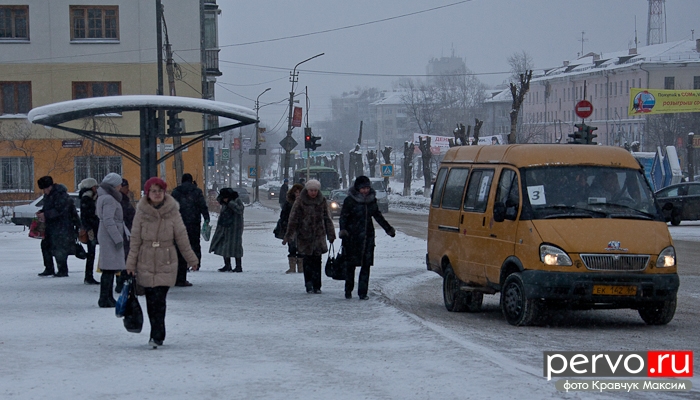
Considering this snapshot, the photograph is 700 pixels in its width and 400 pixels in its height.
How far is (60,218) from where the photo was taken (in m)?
14.7

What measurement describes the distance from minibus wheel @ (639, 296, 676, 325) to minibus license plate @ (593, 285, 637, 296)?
497mm

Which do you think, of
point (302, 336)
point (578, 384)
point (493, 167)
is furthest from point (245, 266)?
point (578, 384)

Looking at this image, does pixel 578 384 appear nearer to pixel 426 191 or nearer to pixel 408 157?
pixel 426 191

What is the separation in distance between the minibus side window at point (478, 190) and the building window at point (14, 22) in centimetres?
3920

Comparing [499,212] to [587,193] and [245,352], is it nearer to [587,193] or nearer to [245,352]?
[587,193]

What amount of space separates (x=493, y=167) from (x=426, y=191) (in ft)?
192

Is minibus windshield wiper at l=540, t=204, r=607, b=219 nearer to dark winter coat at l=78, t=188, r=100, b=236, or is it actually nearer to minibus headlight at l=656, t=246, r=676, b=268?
minibus headlight at l=656, t=246, r=676, b=268

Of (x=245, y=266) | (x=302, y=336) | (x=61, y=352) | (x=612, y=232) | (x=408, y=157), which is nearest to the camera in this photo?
(x=61, y=352)

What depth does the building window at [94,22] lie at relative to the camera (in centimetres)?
4669

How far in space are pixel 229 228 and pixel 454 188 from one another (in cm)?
555

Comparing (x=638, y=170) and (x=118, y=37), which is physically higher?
(x=118, y=37)

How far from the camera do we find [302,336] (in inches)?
375

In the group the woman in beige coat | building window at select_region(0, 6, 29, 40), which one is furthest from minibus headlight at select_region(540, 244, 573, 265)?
building window at select_region(0, 6, 29, 40)

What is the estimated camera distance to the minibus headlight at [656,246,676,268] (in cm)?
1062
